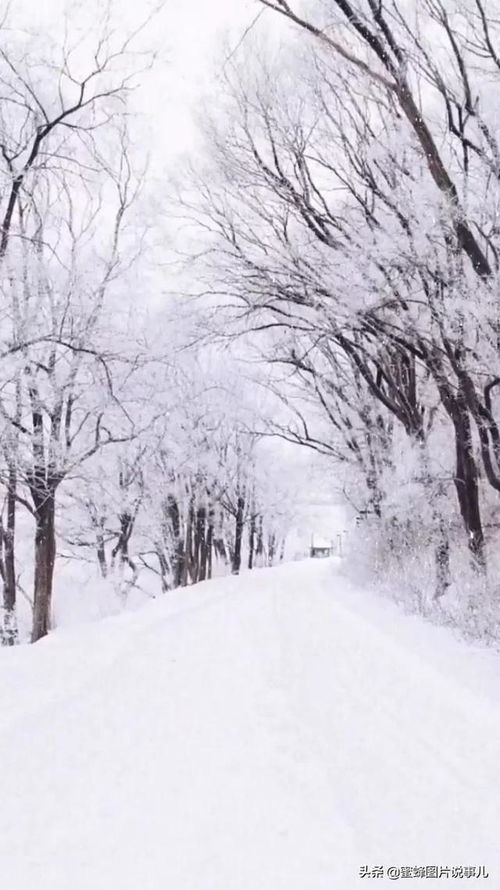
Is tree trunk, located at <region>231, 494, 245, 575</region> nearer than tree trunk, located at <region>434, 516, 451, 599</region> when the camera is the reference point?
No

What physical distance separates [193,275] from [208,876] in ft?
34.9

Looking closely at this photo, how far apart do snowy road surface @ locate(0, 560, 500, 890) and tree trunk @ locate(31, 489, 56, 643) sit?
6.83 metres

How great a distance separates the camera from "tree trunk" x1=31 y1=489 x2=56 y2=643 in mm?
14203

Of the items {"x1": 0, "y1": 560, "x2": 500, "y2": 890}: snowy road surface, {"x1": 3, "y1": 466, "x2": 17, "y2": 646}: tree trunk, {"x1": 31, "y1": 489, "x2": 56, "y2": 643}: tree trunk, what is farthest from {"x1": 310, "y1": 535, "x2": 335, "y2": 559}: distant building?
{"x1": 0, "y1": 560, "x2": 500, "y2": 890}: snowy road surface

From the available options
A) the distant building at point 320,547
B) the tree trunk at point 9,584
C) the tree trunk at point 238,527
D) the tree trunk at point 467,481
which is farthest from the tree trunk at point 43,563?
the distant building at point 320,547

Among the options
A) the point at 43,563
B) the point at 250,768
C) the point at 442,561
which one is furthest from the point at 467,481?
the point at 250,768

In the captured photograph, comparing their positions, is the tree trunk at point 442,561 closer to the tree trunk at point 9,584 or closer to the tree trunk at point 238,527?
the tree trunk at point 9,584

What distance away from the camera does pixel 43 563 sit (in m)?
14.2

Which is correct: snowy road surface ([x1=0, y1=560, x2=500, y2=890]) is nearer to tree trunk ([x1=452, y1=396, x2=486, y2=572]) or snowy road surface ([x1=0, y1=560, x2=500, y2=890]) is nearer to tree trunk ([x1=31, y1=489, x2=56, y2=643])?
tree trunk ([x1=452, y1=396, x2=486, y2=572])

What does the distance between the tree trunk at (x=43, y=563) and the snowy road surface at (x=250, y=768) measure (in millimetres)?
6832

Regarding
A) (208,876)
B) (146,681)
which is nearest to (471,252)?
(146,681)

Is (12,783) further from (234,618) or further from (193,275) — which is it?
(193,275)

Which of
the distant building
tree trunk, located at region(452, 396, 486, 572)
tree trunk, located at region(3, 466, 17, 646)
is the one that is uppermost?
tree trunk, located at region(452, 396, 486, 572)

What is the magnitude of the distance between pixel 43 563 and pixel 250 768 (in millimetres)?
11549
